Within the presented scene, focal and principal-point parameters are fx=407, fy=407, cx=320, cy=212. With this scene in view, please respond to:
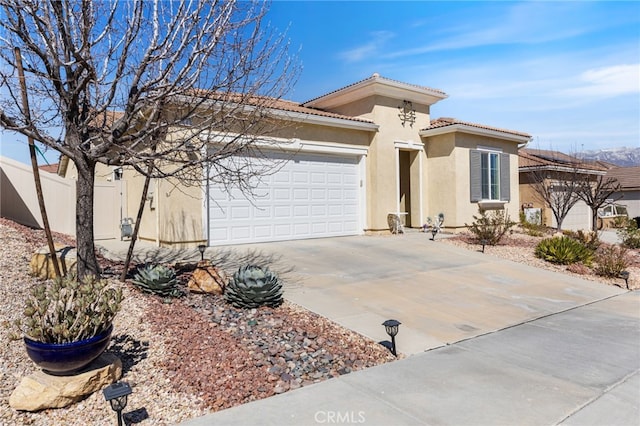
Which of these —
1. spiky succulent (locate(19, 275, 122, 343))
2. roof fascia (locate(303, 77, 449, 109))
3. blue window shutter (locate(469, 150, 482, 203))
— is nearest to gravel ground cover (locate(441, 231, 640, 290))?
blue window shutter (locate(469, 150, 482, 203))

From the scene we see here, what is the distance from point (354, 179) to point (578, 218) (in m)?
16.6

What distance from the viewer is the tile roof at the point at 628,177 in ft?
95.9

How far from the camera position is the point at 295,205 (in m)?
12.4

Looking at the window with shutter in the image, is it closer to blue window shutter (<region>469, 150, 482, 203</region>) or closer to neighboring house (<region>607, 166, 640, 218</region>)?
blue window shutter (<region>469, 150, 482, 203</region>)

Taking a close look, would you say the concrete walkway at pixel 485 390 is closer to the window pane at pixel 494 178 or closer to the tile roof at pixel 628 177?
the window pane at pixel 494 178

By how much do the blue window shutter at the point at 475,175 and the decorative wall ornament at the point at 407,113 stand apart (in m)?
2.64

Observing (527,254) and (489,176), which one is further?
(489,176)

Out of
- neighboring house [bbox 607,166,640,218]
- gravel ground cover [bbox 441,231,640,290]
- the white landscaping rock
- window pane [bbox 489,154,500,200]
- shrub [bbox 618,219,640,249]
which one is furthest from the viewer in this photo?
neighboring house [bbox 607,166,640,218]

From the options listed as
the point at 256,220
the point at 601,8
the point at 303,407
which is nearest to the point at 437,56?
the point at 601,8

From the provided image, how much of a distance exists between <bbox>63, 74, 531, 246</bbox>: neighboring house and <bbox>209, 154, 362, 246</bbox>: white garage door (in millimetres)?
30

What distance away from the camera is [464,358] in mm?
4738

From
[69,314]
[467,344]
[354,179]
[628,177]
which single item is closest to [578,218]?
[628,177]

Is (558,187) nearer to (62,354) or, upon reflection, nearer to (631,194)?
(631,194)

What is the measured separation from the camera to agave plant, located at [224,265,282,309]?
5.88 meters
